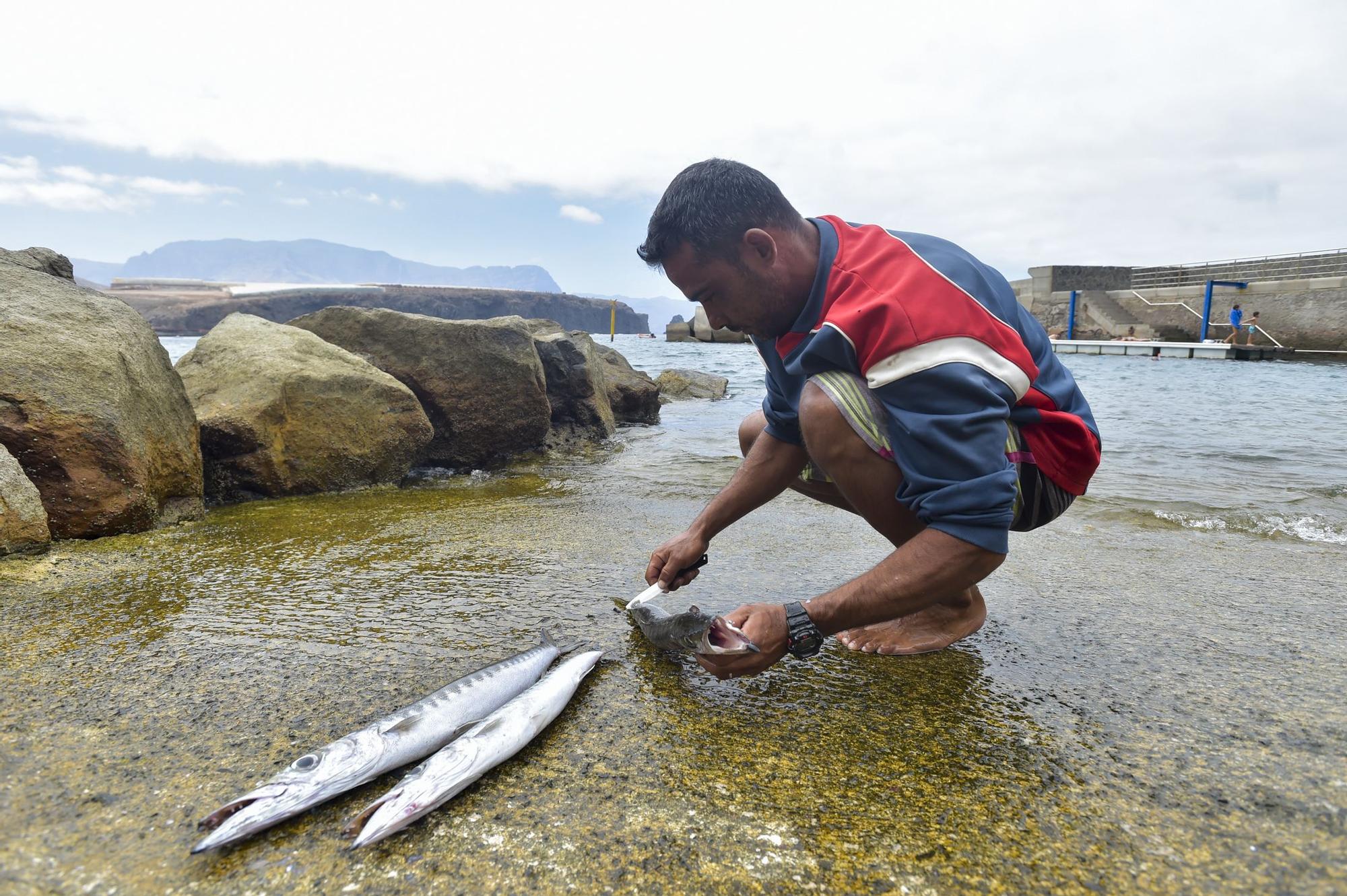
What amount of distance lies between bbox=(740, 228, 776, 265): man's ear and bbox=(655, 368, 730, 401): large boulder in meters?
12.4

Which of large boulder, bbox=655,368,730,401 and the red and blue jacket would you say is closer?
the red and blue jacket

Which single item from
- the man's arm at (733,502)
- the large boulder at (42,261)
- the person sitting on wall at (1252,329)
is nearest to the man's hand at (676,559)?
the man's arm at (733,502)

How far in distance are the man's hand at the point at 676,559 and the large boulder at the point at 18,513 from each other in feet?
7.98

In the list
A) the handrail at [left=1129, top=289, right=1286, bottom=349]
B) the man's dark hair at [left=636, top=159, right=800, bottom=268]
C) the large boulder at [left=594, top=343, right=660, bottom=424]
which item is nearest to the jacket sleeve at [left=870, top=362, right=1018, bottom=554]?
the man's dark hair at [left=636, top=159, right=800, bottom=268]

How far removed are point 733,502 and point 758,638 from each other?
78 centimetres

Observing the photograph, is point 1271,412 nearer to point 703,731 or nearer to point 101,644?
point 703,731

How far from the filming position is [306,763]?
149 centimetres

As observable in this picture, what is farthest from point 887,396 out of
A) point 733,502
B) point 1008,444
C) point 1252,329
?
point 1252,329

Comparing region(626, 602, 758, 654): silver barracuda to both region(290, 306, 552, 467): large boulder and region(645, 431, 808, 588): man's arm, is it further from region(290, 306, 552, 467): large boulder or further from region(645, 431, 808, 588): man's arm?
region(290, 306, 552, 467): large boulder

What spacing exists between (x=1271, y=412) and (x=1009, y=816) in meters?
14.0

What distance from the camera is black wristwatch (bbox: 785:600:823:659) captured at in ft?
5.99

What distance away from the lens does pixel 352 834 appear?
4.62 ft

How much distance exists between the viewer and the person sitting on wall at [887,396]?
1.75m

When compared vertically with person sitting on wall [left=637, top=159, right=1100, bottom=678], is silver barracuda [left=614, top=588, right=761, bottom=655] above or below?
below
